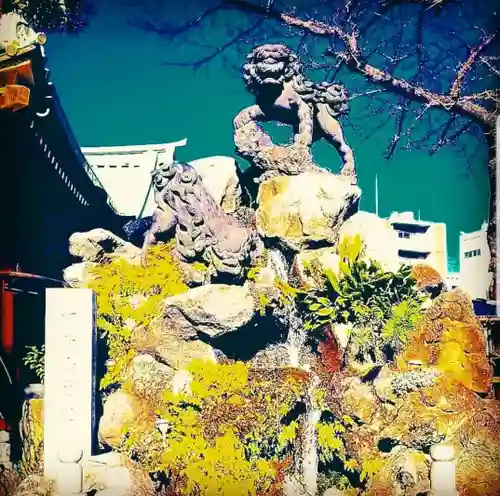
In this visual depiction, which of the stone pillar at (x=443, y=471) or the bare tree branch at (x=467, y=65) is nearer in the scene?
the stone pillar at (x=443, y=471)

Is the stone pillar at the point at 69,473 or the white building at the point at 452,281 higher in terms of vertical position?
the white building at the point at 452,281

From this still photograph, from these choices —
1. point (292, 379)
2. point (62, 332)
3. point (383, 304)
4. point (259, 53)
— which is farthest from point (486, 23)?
point (62, 332)

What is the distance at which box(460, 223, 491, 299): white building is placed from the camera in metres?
5.45

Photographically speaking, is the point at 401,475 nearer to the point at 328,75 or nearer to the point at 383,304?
the point at 383,304

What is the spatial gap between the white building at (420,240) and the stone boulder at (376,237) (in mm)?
88

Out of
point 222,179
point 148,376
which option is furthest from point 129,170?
point 148,376

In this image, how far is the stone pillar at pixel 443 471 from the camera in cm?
500

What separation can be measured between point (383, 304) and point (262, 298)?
888 mm

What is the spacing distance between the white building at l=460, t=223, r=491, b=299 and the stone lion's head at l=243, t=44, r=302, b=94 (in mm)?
1811

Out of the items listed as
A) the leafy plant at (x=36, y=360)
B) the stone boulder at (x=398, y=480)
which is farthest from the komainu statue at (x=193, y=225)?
the stone boulder at (x=398, y=480)

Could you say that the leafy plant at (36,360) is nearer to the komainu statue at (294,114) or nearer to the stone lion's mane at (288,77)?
the komainu statue at (294,114)

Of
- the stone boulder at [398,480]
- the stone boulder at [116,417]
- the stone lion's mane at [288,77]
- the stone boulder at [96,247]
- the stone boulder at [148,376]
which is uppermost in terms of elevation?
the stone lion's mane at [288,77]

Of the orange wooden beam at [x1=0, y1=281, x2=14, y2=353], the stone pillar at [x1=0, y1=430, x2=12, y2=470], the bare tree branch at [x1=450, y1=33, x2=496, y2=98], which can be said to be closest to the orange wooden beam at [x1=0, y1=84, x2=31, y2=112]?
the orange wooden beam at [x1=0, y1=281, x2=14, y2=353]

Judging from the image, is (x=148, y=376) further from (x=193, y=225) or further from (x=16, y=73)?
(x=16, y=73)
